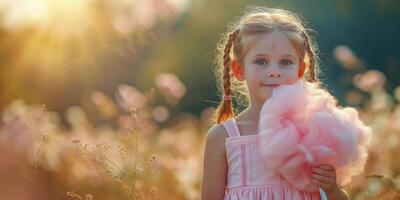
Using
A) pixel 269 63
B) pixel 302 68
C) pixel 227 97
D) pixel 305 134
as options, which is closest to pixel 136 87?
pixel 227 97

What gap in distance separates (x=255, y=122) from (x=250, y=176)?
0.18 m

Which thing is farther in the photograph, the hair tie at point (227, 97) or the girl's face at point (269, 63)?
the hair tie at point (227, 97)

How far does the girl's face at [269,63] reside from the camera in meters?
2.38

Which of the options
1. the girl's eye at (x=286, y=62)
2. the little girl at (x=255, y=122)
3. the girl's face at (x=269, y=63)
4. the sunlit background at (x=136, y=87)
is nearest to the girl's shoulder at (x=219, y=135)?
the little girl at (x=255, y=122)

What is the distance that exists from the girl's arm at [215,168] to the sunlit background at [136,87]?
1217 mm

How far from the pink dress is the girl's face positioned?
0.15 metres

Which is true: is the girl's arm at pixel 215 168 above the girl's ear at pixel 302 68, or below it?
below

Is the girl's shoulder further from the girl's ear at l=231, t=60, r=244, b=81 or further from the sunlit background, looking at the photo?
the sunlit background

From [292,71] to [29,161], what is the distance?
2.12 m

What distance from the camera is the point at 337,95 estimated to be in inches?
251

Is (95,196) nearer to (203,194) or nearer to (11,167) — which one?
(11,167)

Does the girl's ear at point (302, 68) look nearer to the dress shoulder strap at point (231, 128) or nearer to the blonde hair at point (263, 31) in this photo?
the blonde hair at point (263, 31)

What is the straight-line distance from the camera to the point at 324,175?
7.30 feet

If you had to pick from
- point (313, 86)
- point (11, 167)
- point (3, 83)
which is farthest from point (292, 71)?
point (3, 83)
